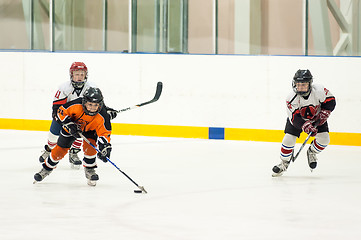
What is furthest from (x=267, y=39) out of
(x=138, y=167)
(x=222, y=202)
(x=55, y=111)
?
(x=222, y=202)

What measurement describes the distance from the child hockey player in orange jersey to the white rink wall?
11.7ft

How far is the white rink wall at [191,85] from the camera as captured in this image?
8672mm

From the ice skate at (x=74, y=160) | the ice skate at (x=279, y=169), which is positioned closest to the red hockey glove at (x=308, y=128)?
the ice skate at (x=279, y=169)

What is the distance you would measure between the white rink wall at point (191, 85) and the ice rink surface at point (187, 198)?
2.99 feet

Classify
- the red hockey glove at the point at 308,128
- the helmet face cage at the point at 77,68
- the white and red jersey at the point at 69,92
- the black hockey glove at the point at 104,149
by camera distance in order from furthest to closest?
1. the white and red jersey at the point at 69,92
2. the helmet face cage at the point at 77,68
3. the red hockey glove at the point at 308,128
4. the black hockey glove at the point at 104,149

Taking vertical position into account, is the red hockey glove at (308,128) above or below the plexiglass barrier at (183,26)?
below

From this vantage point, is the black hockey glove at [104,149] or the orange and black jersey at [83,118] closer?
the black hockey glove at [104,149]

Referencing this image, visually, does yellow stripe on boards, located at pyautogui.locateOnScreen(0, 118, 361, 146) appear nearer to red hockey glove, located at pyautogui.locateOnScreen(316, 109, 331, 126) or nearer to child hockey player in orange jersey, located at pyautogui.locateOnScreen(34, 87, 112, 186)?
red hockey glove, located at pyautogui.locateOnScreen(316, 109, 331, 126)

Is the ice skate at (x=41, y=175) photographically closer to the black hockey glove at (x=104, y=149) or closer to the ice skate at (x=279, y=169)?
the black hockey glove at (x=104, y=149)

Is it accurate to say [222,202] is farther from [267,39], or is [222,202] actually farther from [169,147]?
[267,39]

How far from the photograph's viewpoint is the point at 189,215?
4574 mm

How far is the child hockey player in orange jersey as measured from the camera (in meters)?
5.46

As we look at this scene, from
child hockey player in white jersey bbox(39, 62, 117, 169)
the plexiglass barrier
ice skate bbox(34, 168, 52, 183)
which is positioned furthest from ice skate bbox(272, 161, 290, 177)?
the plexiglass barrier

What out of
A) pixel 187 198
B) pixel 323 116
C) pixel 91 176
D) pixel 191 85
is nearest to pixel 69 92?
pixel 91 176
